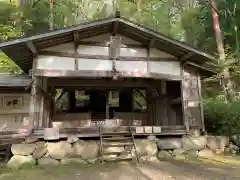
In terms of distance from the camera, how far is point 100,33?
11.6 meters

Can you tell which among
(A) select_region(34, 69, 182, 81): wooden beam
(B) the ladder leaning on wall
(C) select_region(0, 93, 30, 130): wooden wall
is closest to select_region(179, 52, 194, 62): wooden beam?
(A) select_region(34, 69, 182, 81): wooden beam

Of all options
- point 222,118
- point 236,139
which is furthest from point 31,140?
point 222,118

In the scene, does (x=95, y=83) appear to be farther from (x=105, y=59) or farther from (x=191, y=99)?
(x=191, y=99)

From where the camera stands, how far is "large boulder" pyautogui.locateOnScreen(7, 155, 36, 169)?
9086 mm

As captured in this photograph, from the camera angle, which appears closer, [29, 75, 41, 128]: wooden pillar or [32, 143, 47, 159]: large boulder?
[32, 143, 47, 159]: large boulder

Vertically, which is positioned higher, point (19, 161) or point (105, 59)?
point (105, 59)

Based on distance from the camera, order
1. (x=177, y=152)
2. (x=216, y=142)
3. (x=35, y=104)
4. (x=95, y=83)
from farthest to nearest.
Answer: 1. (x=95, y=83)
2. (x=216, y=142)
3. (x=177, y=152)
4. (x=35, y=104)

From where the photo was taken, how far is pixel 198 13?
2428cm

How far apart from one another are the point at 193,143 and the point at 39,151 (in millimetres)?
6404

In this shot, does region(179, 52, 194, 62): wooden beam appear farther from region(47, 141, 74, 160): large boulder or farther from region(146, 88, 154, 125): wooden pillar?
region(47, 141, 74, 160): large boulder

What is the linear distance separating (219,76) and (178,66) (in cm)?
590

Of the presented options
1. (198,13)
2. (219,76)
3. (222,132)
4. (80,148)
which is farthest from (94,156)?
(198,13)

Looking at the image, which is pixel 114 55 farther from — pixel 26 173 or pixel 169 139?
pixel 26 173

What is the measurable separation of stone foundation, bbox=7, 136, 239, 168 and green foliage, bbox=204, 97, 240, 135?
136 centimetres
